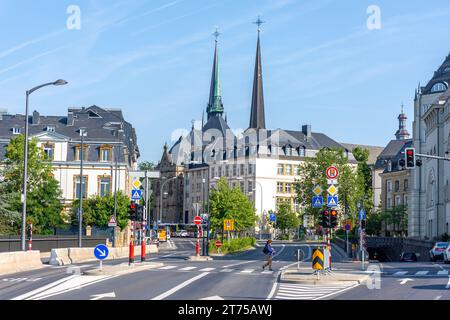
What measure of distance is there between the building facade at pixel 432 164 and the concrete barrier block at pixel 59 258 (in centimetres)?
4916

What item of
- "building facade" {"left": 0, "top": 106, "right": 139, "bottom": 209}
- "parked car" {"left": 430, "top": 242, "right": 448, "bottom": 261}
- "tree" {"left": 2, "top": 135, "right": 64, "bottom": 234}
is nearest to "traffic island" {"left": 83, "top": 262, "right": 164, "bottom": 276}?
"parked car" {"left": 430, "top": 242, "right": 448, "bottom": 261}

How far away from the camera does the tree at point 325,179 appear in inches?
4646

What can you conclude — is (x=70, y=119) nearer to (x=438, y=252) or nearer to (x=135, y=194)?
(x=438, y=252)

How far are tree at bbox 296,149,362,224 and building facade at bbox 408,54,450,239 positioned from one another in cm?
836

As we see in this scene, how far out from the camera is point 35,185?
82.8 meters

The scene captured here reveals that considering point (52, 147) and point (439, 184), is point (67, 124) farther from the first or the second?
point (439, 184)

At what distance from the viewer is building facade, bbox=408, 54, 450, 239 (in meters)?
96.1

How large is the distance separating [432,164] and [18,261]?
7444 cm

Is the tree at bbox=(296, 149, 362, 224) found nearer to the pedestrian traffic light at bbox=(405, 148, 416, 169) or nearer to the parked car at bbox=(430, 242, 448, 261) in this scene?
the parked car at bbox=(430, 242, 448, 261)

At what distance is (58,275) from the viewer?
34375mm

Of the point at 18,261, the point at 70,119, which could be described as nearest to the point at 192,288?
the point at 18,261

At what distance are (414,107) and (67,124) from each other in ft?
155
